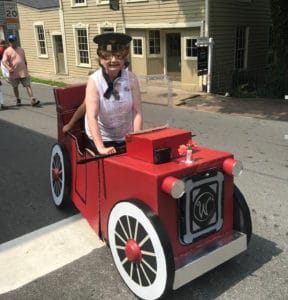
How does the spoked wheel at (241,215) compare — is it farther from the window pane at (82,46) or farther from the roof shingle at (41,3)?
the roof shingle at (41,3)

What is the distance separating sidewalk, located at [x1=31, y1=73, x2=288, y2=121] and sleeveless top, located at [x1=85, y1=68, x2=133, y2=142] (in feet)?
20.0

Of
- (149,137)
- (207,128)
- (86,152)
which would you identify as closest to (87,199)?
(86,152)

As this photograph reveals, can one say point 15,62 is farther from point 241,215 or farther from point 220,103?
point 241,215

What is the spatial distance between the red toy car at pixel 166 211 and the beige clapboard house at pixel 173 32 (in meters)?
9.65

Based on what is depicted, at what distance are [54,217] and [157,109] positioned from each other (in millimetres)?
6623

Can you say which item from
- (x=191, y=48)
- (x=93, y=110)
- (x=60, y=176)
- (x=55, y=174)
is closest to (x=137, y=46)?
(x=191, y=48)

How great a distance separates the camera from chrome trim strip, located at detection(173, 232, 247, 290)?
248 cm

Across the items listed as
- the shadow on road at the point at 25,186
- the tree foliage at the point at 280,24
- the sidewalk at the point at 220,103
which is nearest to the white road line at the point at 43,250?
the shadow on road at the point at 25,186

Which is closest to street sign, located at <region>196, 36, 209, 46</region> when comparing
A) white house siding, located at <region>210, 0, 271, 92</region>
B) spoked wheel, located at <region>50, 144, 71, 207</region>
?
white house siding, located at <region>210, 0, 271, 92</region>

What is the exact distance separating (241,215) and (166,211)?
71cm

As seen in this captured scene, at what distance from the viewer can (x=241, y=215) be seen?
9.57 ft

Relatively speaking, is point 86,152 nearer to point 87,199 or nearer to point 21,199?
point 87,199

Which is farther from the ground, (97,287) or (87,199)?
(87,199)

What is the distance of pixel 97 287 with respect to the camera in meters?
2.87
